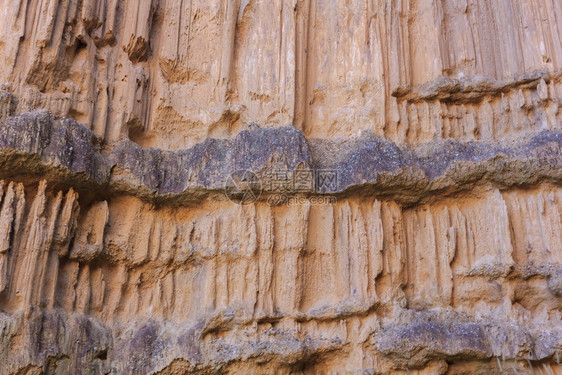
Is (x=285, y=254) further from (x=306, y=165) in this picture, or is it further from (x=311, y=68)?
(x=311, y=68)

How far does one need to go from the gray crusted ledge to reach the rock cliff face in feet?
0.10

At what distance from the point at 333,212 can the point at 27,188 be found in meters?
4.15

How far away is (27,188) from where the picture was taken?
7734 mm

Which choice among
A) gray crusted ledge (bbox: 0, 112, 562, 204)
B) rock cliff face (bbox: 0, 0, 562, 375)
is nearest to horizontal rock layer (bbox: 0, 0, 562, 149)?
rock cliff face (bbox: 0, 0, 562, 375)

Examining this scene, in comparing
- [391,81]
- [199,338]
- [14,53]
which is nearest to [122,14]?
[14,53]

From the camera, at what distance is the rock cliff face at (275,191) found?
7625 millimetres

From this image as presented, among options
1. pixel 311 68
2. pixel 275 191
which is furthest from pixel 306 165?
pixel 311 68

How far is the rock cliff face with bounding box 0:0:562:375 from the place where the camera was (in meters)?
7.62

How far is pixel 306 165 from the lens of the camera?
8289mm

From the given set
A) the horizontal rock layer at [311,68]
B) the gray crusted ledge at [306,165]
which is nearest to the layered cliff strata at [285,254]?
the gray crusted ledge at [306,165]

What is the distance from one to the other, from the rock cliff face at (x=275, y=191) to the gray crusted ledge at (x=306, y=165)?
3 centimetres

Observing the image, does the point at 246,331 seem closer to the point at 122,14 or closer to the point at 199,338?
the point at 199,338

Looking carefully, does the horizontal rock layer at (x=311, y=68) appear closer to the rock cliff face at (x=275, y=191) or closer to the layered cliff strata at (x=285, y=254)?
the rock cliff face at (x=275, y=191)

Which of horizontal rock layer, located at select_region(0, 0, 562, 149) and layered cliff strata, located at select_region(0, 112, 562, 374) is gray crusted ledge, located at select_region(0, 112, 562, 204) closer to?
layered cliff strata, located at select_region(0, 112, 562, 374)
